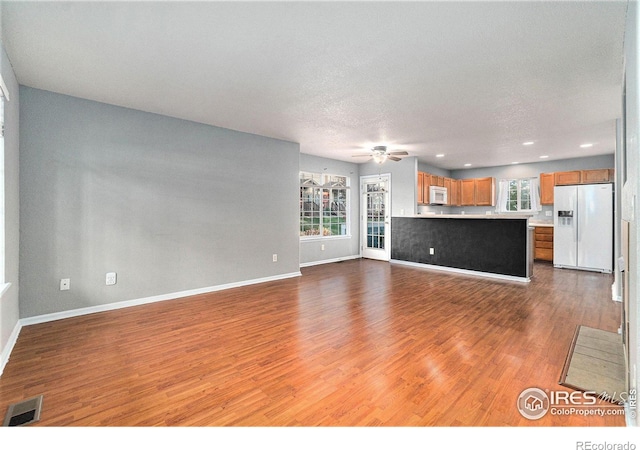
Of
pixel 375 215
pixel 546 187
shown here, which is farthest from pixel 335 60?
pixel 546 187

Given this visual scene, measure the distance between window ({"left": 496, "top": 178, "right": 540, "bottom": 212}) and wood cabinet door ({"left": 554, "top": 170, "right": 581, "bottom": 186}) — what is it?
Result: 539mm

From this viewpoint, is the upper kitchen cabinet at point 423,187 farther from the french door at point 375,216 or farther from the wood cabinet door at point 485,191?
the wood cabinet door at point 485,191

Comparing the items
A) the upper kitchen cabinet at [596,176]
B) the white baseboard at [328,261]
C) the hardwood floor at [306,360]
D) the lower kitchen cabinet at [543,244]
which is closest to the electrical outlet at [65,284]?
the hardwood floor at [306,360]

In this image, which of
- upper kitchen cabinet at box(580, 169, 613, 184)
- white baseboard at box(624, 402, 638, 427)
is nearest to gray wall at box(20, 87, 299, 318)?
white baseboard at box(624, 402, 638, 427)

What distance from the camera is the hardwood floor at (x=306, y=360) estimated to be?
179 centimetres

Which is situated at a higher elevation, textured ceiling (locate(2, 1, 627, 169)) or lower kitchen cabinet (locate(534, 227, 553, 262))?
textured ceiling (locate(2, 1, 627, 169))

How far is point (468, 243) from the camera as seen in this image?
5.93 m

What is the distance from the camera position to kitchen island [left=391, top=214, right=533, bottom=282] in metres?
5.30

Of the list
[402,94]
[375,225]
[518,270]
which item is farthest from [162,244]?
[518,270]

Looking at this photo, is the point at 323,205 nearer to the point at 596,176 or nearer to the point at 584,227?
the point at 584,227

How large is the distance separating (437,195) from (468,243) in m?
2.22

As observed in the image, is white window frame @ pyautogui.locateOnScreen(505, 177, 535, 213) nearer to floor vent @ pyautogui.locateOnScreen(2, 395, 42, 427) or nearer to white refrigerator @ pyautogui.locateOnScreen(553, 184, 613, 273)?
white refrigerator @ pyautogui.locateOnScreen(553, 184, 613, 273)

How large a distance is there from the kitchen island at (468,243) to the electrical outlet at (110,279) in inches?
218

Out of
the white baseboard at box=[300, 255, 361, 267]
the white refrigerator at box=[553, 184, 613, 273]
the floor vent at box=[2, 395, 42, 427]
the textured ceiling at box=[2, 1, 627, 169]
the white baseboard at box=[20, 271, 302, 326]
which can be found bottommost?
the floor vent at box=[2, 395, 42, 427]
